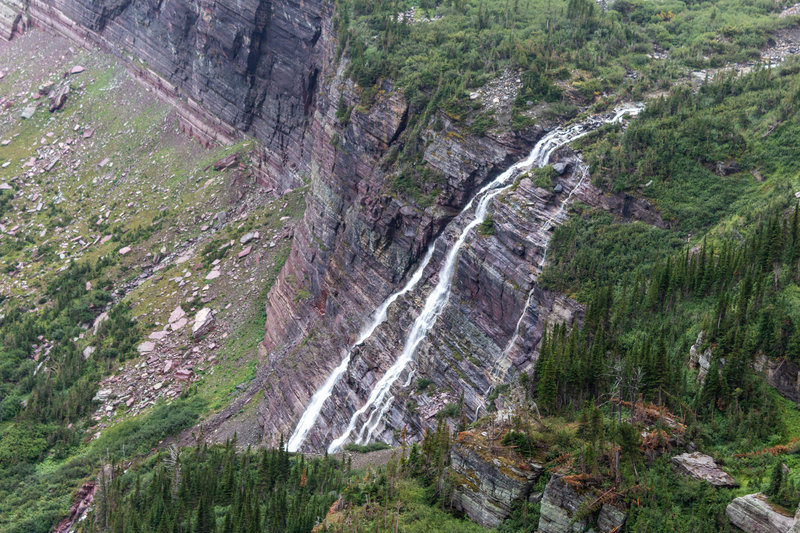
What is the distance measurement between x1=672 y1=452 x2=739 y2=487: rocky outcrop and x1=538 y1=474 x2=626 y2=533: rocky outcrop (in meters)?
3.81

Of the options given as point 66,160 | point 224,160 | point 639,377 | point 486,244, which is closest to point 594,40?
point 486,244

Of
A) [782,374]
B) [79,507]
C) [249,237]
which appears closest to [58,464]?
[79,507]

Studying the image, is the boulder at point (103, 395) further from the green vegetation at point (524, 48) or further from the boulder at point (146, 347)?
the green vegetation at point (524, 48)

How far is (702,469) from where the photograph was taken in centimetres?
4584

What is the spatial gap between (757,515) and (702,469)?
4.68m

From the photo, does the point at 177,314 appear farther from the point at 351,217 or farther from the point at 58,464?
the point at 351,217

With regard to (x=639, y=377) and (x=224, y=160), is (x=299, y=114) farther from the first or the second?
(x=639, y=377)

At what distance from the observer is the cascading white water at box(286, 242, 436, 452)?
8275 cm

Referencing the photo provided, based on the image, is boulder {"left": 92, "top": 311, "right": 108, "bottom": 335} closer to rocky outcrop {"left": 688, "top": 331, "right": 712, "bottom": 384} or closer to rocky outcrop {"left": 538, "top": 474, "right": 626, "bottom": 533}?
rocky outcrop {"left": 688, "top": 331, "right": 712, "bottom": 384}

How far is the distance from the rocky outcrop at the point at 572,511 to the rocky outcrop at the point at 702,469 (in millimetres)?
3813

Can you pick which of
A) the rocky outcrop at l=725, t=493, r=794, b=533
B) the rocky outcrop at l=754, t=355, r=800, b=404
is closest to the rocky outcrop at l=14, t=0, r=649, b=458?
the rocky outcrop at l=754, t=355, r=800, b=404

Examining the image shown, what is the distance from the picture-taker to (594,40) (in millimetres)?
97250

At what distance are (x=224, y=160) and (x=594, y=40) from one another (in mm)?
49502

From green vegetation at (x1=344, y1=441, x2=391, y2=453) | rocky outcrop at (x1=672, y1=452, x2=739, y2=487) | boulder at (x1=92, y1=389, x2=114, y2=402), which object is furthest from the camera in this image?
boulder at (x1=92, y1=389, x2=114, y2=402)
